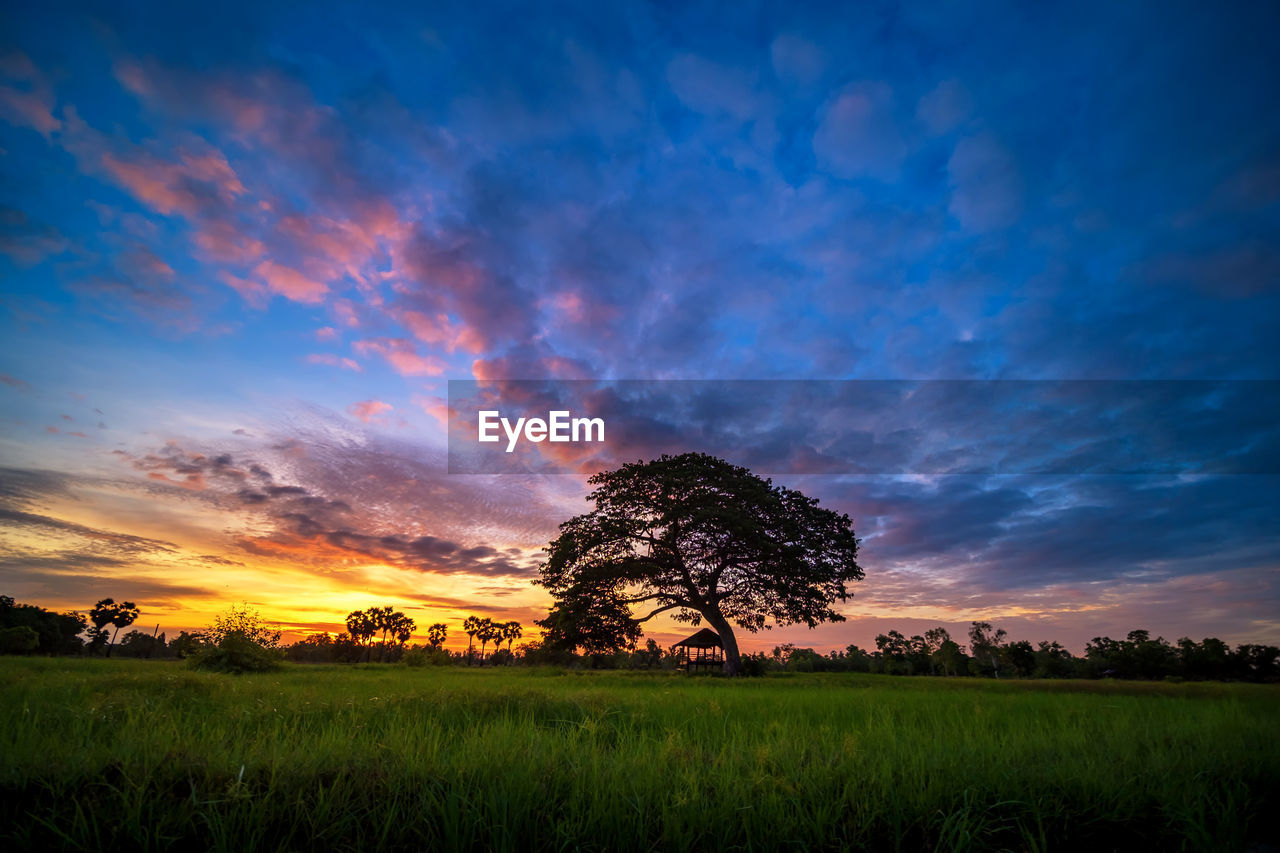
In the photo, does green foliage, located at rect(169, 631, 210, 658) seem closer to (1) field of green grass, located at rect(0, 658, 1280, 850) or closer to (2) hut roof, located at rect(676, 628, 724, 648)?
(1) field of green grass, located at rect(0, 658, 1280, 850)

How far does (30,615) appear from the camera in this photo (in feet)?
227

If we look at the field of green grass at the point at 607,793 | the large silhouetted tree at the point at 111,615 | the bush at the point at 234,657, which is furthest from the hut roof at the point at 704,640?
the large silhouetted tree at the point at 111,615

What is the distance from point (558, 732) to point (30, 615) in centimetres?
10386

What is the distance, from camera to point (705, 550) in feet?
82.6

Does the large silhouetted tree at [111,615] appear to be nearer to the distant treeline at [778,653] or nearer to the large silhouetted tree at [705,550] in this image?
the distant treeline at [778,653]

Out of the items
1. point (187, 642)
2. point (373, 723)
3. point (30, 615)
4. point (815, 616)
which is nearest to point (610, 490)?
point (815, 616)

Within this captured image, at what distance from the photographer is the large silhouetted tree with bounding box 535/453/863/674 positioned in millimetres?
24375

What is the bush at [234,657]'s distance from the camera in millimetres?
17297

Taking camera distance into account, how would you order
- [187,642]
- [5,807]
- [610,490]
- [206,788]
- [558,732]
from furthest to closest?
[610,490] → [187,642] → [558,732] → [206,788] → [5,807]

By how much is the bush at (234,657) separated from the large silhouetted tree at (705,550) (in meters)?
11.2

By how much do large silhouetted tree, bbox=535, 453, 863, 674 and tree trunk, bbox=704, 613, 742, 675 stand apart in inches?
1.9

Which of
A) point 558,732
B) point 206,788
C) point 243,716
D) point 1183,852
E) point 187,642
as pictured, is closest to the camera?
point 206,788

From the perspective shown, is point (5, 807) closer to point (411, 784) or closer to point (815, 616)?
point (411, 784)

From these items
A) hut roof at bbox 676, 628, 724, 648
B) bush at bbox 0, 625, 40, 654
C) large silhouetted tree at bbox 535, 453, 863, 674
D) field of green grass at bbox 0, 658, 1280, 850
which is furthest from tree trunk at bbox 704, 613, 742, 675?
bush at bbox 0, 625, 40, 654
